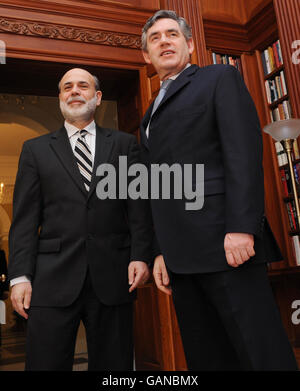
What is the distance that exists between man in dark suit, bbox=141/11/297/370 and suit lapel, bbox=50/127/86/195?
0.35 metres

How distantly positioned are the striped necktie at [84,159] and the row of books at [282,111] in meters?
2.97

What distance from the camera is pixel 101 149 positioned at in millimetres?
1821

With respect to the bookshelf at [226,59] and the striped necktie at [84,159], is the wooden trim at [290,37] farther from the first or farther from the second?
the striped necktie at [84,159]

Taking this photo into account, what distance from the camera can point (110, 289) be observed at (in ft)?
5.35

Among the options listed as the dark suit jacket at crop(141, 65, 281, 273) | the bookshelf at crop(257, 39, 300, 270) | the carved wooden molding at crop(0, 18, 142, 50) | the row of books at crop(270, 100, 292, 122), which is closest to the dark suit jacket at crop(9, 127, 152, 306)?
the dark suit jacket at crop(141, 65, 281, 273)

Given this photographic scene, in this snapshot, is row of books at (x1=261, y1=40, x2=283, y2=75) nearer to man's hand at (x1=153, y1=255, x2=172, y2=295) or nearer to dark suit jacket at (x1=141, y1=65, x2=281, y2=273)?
dark suit jacket at (x1=141, y1=65, x2=281, y2=273)

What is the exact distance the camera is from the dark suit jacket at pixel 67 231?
64.3 inches

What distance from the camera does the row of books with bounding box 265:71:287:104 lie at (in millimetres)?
4258

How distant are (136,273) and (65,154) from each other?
600mm

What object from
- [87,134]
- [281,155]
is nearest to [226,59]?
[281,155]

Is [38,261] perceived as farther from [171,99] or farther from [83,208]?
[171,99]

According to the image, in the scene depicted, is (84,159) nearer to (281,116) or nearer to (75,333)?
(75,333)

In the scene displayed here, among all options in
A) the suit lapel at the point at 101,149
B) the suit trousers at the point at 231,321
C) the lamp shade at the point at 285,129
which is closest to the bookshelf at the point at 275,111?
the lamp shade at the point at 285,129

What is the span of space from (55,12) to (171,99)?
99.1 inches
